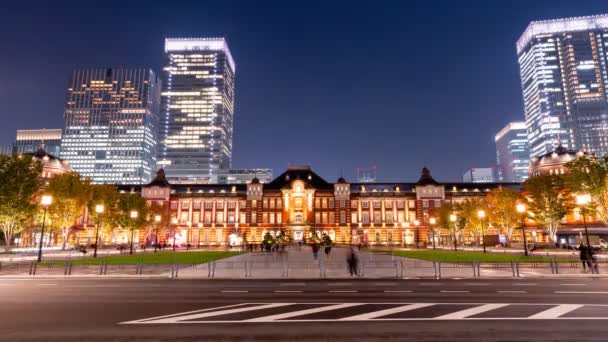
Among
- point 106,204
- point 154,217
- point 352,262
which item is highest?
point 106,204

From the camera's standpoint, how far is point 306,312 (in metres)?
12.6

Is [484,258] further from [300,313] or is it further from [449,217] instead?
[449,217]

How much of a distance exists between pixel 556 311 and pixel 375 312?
21.9ft

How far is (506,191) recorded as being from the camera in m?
63.4

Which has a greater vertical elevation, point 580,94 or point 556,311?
point 580,94

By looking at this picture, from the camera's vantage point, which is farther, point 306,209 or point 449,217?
point 306,209

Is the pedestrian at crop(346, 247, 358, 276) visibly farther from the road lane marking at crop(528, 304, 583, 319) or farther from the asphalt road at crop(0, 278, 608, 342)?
the road lane marking at crop(528, 304, 583, 319)

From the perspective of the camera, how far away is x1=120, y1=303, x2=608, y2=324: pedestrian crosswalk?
37.9 feet

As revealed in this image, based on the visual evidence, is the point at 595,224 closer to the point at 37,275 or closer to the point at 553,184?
the point at 553,184

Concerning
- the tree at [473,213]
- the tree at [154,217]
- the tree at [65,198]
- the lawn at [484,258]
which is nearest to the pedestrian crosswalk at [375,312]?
the lawn at [484,258]

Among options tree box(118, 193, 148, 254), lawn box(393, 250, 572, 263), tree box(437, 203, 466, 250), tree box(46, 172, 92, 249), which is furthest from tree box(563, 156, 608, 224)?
tree box(46, 172, 92, 249)

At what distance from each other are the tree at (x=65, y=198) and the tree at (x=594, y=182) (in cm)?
7541

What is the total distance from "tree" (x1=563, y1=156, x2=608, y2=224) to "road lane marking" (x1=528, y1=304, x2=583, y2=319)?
4080 centimetres

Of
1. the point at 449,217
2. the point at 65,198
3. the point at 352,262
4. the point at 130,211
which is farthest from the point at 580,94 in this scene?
the point at 65,198
